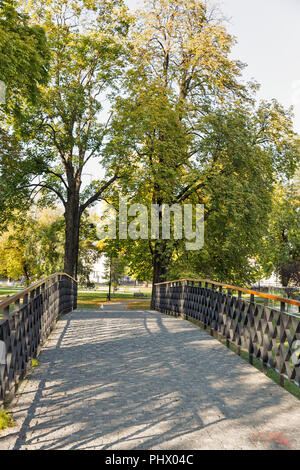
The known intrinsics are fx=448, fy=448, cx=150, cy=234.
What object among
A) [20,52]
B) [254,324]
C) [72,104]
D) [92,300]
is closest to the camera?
[254,324]

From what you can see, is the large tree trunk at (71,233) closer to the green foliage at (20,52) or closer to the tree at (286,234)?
the green foliage at (20,52)

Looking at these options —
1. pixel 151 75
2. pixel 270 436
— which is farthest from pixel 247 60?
pixel 270 436

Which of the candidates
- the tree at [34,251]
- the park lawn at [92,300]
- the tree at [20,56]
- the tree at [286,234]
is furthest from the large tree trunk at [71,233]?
the tree at [286,234]

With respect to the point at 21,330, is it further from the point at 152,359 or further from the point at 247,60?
the point at 247,60

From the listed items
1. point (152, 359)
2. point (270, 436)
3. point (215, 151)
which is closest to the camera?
point (270, 436)

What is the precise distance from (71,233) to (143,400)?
1777cm

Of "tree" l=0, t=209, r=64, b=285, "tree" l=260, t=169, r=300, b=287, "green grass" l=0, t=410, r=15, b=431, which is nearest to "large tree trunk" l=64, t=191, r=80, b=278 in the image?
"tree" l=0, t=209, r=64, b=285

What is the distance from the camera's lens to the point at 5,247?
42.7 m

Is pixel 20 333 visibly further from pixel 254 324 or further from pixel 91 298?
pixel 91 298

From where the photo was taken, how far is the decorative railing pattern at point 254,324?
6.17m

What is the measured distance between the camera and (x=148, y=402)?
5.57 m

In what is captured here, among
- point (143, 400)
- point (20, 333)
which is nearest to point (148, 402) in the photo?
point (143, 400)

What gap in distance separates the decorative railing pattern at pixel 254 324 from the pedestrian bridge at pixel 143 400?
1.16 ft

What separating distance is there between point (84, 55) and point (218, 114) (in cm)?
754
